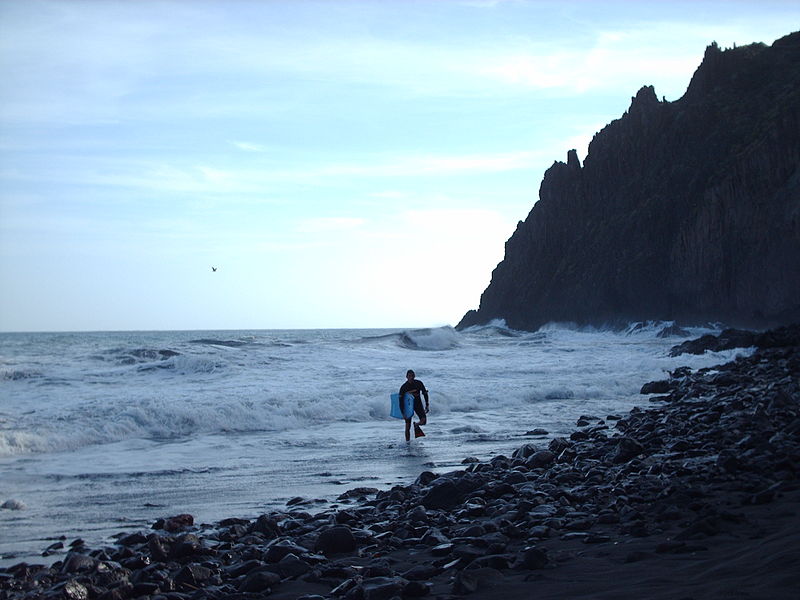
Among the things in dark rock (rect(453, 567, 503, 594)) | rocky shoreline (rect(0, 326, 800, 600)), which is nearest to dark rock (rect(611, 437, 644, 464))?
rocky shoreline (rect(0, 326, 800, 600))

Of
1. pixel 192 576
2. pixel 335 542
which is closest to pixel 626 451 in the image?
pixel 335 542

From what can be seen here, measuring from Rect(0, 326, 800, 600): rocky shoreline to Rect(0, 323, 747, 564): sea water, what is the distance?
1146 mm

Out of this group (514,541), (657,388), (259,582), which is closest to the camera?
(259,582)

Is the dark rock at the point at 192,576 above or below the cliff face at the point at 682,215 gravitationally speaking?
below

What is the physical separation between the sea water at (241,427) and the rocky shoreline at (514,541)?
1146mm

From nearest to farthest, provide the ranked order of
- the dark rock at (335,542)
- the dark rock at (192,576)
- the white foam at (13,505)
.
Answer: the dark rock at (192,576) < the dark rock at (335,542) < the white foam at (13,505)

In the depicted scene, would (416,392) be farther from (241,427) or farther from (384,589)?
(384,589)

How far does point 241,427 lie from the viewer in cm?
1664

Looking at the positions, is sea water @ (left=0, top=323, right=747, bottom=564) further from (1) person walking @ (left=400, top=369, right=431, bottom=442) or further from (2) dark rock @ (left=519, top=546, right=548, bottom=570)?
(2) dark rock @ (left=519, top=546, right=548, bottom=570)

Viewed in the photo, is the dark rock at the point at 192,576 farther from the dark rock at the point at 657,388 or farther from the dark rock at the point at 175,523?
the dark rock at the point at 657,388

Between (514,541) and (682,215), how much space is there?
6065 cm

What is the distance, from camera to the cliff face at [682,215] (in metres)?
50.8

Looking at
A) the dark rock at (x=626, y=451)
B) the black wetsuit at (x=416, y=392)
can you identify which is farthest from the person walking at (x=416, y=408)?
the dark rock at (x=626, y=451)

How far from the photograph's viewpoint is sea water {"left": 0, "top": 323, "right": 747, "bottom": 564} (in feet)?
30.5
